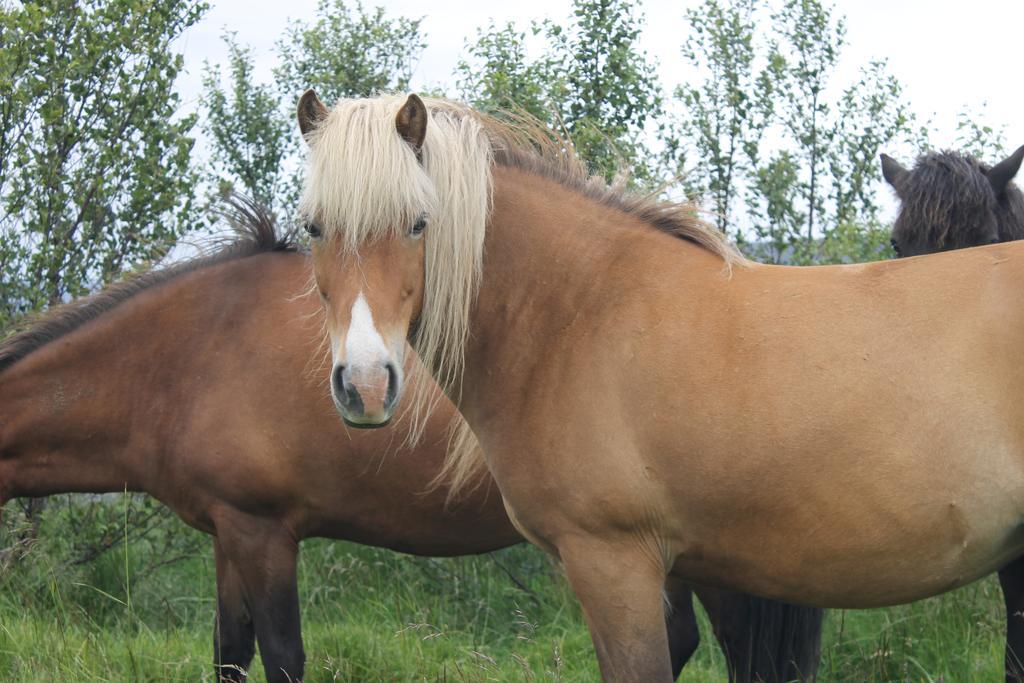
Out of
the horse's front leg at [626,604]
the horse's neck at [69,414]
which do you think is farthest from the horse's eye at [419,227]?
the horse's neck at [69,414]

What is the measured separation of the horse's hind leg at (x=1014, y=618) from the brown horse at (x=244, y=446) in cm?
78

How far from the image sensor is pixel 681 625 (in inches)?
168

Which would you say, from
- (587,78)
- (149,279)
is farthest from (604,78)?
(149,279)

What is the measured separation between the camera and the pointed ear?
294cm

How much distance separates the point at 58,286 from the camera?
5941 millimetres

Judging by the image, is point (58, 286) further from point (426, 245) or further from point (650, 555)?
point (650, 555)

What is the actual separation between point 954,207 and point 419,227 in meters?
2.44

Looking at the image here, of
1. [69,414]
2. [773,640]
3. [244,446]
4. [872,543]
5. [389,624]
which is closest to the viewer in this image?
[872,543]

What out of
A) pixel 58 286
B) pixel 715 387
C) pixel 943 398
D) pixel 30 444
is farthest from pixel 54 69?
pixel 943 398

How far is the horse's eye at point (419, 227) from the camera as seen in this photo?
275cm

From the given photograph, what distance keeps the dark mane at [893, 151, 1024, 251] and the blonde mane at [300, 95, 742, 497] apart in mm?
1414

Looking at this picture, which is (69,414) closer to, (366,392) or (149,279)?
(149,279)

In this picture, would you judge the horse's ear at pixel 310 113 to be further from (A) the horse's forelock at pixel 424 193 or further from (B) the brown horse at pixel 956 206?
(B) the brown horse at pixel 956 206

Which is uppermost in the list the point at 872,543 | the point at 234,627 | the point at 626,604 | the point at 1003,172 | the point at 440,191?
the point at 1003,172
